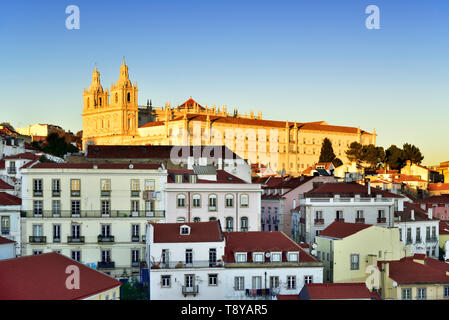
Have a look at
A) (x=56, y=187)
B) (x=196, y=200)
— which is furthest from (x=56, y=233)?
(x=196, y=200)

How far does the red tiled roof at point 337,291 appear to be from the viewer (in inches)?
1128

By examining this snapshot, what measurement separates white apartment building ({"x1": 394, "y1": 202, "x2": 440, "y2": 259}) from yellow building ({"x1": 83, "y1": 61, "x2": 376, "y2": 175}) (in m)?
98.4

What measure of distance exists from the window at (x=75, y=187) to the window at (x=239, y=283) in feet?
51.8

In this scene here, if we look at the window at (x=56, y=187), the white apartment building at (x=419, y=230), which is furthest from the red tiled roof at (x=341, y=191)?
the window at (x=56, y=187)

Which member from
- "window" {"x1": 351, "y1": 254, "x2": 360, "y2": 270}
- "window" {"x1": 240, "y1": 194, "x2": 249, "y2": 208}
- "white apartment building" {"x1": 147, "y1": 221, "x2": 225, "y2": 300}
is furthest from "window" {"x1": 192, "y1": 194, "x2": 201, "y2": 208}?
"window" {"x1": 351, "y1": 254, "x2": 360, "y2": 270}

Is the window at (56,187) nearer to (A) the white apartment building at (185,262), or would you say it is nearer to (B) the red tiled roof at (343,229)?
(A) the white apartment building at (185,262)

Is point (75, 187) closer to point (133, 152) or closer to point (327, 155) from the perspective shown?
point (133, 152)

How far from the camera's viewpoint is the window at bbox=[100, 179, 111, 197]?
1770 inches

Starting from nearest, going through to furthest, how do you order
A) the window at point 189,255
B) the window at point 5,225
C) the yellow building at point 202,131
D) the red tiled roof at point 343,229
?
1. the window at point 189,255
2. the red tiled roof at point 343,229
3. the window at point 5,225
4. the yellow building at point 202,131

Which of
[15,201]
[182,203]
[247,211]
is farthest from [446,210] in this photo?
[15,201]

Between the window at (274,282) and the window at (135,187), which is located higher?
the window at (135,187)

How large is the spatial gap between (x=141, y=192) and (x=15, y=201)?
885 centimetres

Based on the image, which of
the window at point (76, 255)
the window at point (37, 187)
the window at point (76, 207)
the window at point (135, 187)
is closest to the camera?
the window at point (76, 255)
